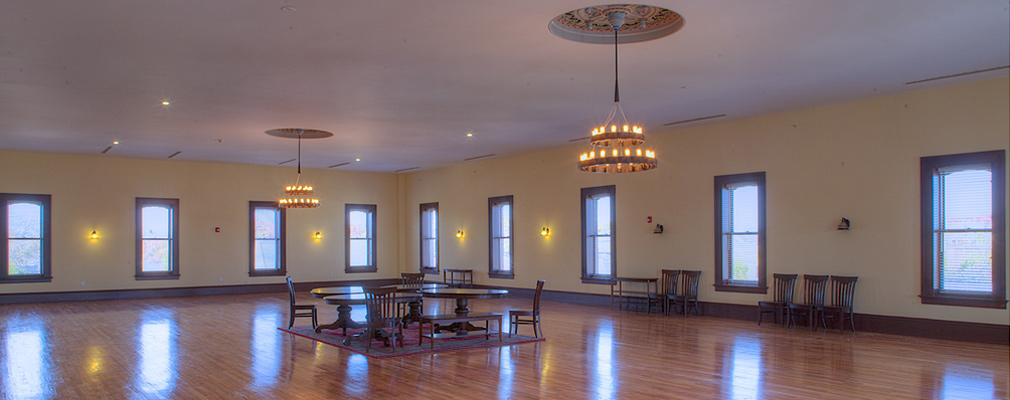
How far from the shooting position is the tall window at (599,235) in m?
14.1

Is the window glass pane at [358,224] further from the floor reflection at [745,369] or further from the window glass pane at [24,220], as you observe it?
the floor reflection at [745,369]

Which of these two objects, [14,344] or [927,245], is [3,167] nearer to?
[14,344]

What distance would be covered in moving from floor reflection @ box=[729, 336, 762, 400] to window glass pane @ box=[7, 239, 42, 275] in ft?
47.3

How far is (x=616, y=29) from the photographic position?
21.5ft

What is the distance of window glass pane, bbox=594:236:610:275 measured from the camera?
14.4 metres

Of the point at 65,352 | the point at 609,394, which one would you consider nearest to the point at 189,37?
the point at 65,352

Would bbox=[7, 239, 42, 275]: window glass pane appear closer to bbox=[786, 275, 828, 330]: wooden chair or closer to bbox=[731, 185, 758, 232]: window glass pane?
bbox=[731, 185, 758, 232]: window glass pane

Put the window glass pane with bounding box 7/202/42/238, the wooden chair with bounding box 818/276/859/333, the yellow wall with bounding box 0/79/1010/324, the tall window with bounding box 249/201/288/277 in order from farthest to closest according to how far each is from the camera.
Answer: the tall window with bounding box 249/201/288/277 < the window glass pane with bounding box 7/202/42/238 < the wooden chair with bounding box 818/276/859/333 < the yellow wall with bounding box 0/79/1010/324

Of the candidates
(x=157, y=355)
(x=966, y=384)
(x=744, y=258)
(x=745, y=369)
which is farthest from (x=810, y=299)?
(x=157, y=355)

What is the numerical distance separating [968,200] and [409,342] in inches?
283

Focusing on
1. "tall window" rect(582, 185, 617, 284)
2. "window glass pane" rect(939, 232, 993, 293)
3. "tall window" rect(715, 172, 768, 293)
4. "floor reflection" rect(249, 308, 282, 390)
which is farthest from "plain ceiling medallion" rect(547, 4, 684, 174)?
"tall window" rect(582, 185, 617, 284)

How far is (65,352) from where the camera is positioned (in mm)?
8633

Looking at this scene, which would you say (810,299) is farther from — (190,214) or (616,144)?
(190,214)

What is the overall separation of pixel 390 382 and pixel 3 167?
12974mm
